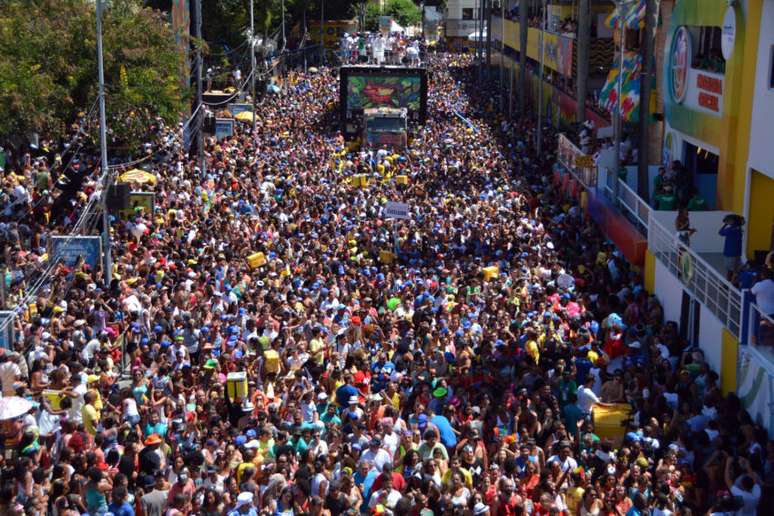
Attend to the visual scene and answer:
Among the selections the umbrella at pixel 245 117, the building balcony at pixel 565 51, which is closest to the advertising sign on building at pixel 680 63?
the building balcony at pixel 565 51

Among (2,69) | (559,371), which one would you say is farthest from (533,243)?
(2,69)

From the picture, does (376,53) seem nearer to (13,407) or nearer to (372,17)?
(13,407)

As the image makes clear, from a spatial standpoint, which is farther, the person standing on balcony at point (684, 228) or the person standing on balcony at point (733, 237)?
the person standing on balcony at point (684, 228)

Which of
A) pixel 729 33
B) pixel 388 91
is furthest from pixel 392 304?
pixel 388 91

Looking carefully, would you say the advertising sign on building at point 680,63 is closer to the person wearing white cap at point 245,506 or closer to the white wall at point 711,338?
the white wall at point 711,338

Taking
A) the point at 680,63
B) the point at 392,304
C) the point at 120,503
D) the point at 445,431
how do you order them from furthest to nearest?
the point at 680,63
the point at 392,304
the point at 445,431
the point at 120,503

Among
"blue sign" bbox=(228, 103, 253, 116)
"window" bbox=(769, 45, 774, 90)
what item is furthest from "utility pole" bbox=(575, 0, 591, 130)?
"window" bbox=(769, 45, 774, 90)
